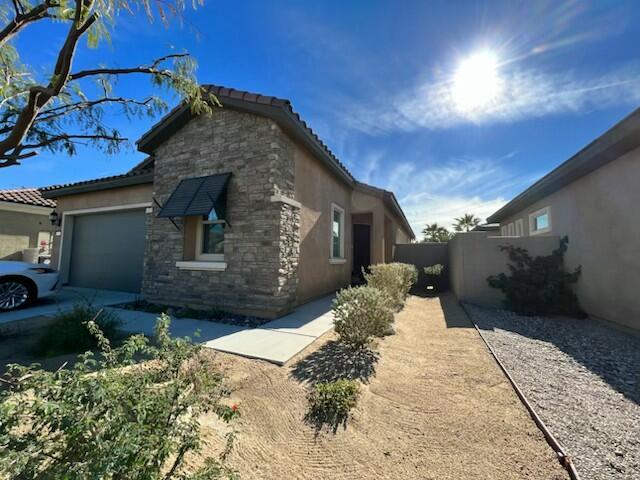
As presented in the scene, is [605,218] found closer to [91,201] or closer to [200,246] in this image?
[200,246]

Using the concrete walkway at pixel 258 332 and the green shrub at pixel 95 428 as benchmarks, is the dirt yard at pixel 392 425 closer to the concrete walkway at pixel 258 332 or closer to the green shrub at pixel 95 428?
the concrete walkway at pixel 258 332

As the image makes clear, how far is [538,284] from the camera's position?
24.4 ft

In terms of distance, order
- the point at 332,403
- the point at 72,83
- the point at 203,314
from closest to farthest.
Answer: the point at 332,403, the point at 72,83, the point at 203,314

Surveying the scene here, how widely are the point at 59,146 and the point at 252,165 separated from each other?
135 inches

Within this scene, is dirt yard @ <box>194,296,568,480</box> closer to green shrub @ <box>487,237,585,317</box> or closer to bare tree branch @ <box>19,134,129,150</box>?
bare tree branch @ <box>19,134,129,150</box>

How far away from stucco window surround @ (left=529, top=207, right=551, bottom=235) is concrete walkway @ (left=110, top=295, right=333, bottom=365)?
828 centimetres

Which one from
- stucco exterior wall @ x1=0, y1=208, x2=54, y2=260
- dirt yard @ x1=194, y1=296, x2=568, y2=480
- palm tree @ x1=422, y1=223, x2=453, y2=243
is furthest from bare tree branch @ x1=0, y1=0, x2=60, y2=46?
palm tree @ x1=422, y1=223, x2=453, y2=243

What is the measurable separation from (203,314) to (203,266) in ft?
3.97

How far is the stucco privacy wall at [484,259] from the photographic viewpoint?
7.98 metres

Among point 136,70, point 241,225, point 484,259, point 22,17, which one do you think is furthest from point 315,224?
point 22,17

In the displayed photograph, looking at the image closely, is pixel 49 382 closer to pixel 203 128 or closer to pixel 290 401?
pixel 290 401

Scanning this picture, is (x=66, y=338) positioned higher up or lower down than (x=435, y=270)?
lower down

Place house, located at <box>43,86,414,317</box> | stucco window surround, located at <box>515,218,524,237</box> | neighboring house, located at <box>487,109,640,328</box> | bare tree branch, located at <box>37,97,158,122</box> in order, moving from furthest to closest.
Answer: stucco window surround, located at <box>515,218,524,237</box>
house, located at <box>43,86,414,317</box>
neighboring house, located at <box>487,109,640,328</box>
bare tree branch, located at <box>37,97,158,122</box>

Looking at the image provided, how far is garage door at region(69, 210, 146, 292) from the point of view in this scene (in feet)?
30.2
